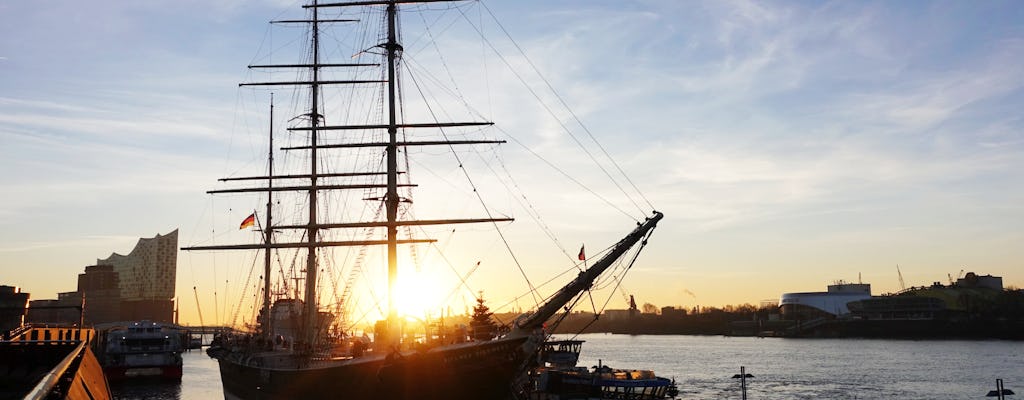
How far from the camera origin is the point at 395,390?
35875 millimetres

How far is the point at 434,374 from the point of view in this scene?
35.6 m

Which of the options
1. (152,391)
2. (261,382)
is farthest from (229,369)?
(152,391)

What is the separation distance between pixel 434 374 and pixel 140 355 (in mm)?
61313

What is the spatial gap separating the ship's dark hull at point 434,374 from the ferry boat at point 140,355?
179 feet

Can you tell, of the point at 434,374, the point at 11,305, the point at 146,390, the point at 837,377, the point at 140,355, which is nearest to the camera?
the point at 434,374

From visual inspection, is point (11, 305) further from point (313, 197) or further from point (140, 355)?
point (140, 355)

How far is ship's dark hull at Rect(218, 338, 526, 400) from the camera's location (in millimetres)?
35562

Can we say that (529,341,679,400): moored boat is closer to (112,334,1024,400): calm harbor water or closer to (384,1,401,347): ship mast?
(112,334,1024,400): calm harbor water

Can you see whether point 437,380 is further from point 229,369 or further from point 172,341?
point 172,341

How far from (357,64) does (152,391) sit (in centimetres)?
4199

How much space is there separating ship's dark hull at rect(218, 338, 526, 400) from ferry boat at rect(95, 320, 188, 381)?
5455 centimetres

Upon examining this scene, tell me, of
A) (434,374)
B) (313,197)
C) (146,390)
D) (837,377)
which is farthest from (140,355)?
(837,377)

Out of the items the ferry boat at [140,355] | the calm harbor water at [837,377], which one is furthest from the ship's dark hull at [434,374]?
the ferry boat at [140,355]

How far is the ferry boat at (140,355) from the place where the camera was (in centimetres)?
8306
